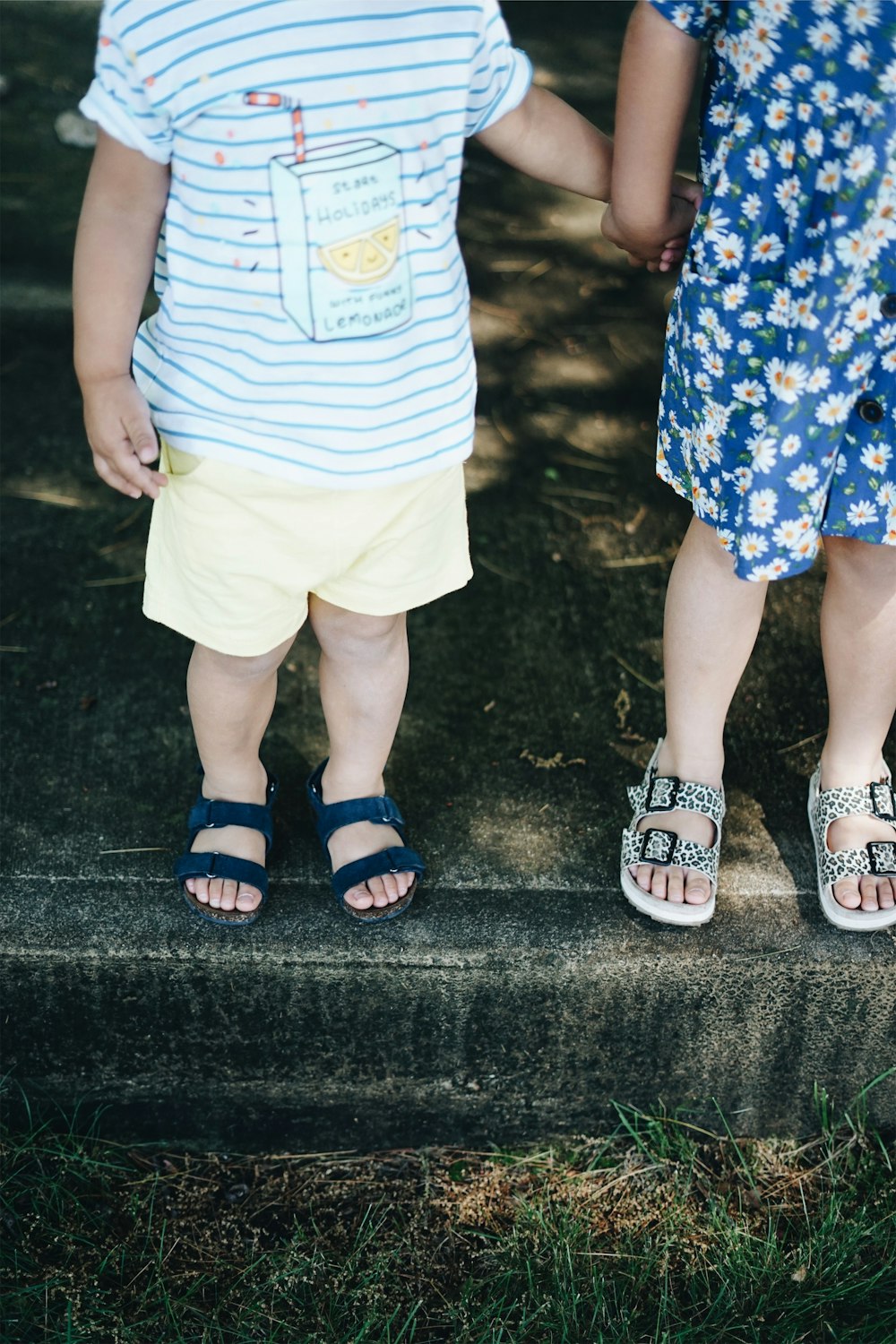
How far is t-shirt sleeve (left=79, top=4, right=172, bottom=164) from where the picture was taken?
50.2 inches

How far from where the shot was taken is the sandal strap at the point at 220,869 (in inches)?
69.0

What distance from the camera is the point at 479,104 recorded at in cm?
144

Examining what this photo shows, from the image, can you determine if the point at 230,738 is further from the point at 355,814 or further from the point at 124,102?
the point at 124,102

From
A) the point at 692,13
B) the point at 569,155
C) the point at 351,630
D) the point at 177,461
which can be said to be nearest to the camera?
the point at 692,13

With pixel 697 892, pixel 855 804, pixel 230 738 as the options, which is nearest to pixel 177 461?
pixel 230 738

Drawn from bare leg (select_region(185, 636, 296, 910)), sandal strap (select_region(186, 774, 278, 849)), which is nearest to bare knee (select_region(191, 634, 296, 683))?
bare leg (select_region(185, 636, 296, 910))

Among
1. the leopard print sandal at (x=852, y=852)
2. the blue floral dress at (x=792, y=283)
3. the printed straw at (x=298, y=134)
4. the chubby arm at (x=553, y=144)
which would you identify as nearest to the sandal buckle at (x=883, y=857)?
the leopard print sandal at (x=852, y=852)

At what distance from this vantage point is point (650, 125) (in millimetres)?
1498

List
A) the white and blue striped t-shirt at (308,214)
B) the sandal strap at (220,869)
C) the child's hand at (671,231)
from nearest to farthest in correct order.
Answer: the white and blue striped t-shirt at (308,214), the child's hand at (671,231), the sandal strap at (220,869)

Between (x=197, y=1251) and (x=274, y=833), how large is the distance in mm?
596

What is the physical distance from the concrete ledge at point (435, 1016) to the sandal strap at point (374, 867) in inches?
2.0

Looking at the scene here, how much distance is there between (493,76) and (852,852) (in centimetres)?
116

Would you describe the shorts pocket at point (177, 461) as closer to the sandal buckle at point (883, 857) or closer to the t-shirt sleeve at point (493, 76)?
the t-shirt sleeve at point (493, 76)

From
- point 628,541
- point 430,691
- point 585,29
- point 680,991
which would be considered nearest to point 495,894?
point 680,991
